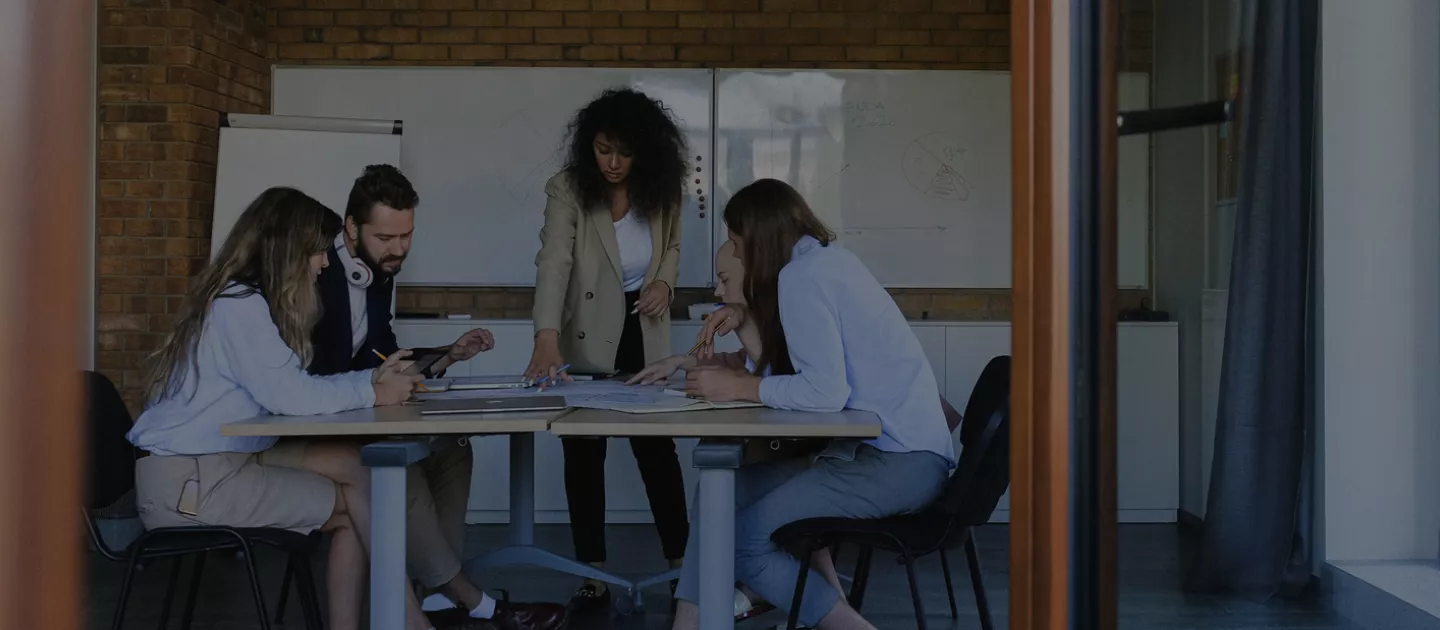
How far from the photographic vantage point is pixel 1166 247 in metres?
1.47

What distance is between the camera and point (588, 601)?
3.81 meters

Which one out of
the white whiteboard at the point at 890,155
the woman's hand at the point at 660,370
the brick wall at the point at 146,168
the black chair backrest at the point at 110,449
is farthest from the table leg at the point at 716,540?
the brick wall at the point at 146,168

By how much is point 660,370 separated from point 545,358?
0.39 metres

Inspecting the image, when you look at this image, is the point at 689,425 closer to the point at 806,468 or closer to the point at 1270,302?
the point at 806,468

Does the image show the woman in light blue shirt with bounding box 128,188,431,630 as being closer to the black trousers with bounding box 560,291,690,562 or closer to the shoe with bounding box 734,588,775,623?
the shoe with bounding box 734,588,775,623

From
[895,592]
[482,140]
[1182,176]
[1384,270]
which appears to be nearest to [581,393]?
[895,592]

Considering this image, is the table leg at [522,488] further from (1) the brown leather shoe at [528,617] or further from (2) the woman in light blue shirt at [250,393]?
(2) the woman in light blue shirt at [250,393]

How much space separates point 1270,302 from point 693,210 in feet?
13.3

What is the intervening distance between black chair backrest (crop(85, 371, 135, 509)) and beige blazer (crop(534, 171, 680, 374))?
131 cm

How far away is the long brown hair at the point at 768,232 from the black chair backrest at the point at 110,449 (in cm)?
152

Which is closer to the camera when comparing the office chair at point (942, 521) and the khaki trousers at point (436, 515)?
the office chair at point (942, 521)

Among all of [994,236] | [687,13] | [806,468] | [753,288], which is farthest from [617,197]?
[994,236]

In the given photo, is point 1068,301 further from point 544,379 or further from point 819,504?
point 544,379

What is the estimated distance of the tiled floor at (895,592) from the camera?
150 cm
